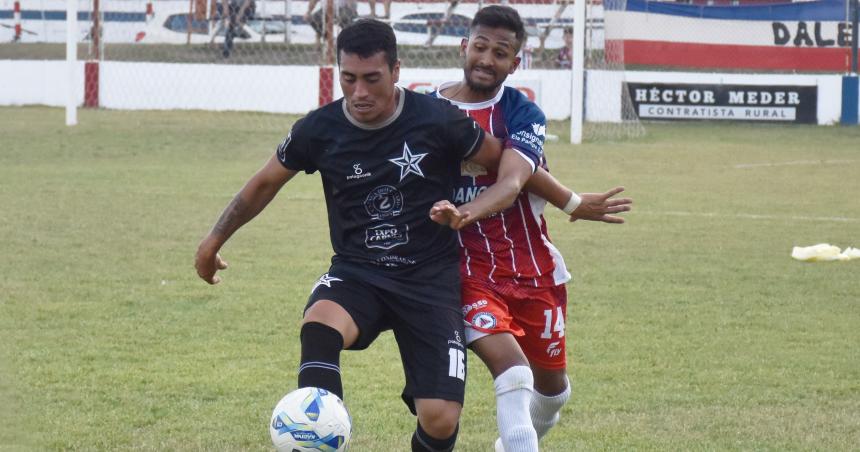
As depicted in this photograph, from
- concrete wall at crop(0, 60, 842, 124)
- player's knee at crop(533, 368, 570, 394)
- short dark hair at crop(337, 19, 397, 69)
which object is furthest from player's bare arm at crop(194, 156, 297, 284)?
concrete wall at crop(0, 60, 842, 124)

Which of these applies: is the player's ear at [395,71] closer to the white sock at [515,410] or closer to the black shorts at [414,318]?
the black shorts at [414,318]

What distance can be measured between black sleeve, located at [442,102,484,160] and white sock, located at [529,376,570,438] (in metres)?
1.12

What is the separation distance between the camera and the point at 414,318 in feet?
15.2

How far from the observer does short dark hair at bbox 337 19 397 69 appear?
15.0 ft

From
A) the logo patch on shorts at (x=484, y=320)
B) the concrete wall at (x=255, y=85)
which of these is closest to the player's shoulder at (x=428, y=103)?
the logo patch on shorts at (x=484, y=320)

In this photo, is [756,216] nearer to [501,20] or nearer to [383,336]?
[383,336]

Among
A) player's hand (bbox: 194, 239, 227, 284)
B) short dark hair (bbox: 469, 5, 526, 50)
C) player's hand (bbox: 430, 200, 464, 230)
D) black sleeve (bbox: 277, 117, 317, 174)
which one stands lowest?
player's hand (bbox: 194, 239, 227, 284)

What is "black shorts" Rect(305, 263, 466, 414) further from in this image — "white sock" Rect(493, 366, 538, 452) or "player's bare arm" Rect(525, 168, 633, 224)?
"player's bare arm" Rect(525, 168, 633, 224)

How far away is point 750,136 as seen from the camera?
74.5 feet

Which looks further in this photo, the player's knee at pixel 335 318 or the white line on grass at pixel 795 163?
the white line on grass at pixel 795 163

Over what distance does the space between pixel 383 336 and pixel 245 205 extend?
3163mm

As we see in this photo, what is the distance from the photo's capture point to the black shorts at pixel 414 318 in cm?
457

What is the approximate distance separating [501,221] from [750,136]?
61.1 ft

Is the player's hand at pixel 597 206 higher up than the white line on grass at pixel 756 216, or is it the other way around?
the player's hand at pixel 597 206
